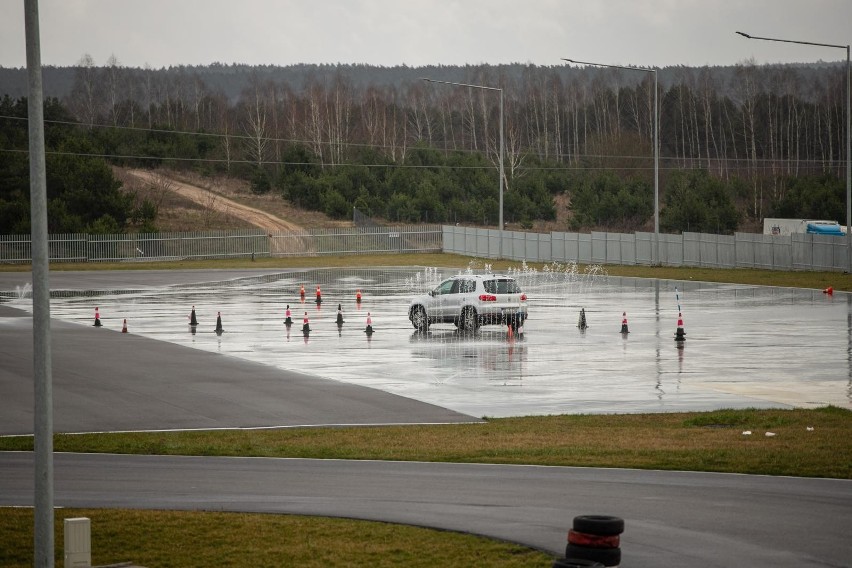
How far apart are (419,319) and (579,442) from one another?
1825 centimetres

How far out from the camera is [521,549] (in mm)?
11047

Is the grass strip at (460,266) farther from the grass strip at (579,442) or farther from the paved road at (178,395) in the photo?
the grass strip at (579,442)

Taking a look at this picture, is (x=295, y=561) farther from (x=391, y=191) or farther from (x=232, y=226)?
(x=391, y=191)

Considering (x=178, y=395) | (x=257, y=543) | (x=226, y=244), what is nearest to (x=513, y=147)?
(x=226, y=244)

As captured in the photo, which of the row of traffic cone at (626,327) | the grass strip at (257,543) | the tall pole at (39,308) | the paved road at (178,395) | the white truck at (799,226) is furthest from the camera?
the white truck at (799,226)

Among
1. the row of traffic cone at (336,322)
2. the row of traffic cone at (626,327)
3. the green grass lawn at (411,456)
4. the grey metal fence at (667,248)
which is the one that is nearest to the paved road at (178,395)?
the green grass lawn at (411,456)

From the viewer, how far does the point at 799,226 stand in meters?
80.9

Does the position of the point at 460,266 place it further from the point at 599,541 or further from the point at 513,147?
the point at 599,541

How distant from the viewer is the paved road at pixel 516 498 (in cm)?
1118

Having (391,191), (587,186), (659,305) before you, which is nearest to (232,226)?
(391,191)

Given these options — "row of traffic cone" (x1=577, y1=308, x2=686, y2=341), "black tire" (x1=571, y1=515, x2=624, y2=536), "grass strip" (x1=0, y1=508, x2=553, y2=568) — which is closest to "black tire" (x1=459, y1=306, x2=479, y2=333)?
"row of traffic cone" (x1=577, y1=308, x2=686, y2=341)

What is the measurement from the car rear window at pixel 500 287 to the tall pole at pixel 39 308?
84.2 ft

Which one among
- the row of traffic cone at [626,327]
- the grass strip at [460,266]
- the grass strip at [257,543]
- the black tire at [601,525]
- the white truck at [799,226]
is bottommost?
the grass strip at [257,543]

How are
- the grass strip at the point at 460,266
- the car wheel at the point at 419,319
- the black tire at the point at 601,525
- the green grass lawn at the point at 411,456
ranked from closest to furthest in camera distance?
the black tire at the point at 601,525 < the green grass lawn at the point at 411,456 < the car wheel at the point at 419,319 < the grass strip at the point at 460,266
